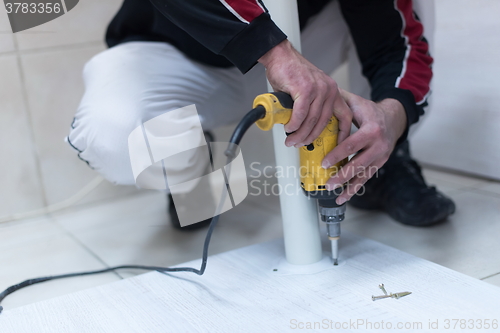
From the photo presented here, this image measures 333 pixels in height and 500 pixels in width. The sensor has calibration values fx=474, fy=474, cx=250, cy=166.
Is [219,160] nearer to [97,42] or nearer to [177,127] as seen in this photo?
[177,127]

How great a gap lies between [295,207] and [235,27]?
294 mm

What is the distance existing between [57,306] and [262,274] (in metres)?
0.31

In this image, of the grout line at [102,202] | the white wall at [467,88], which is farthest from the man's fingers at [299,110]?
the grout line at [102,202]

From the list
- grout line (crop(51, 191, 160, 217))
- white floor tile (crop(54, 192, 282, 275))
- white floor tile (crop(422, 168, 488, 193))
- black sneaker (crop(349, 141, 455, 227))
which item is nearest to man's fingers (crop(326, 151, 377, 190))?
black sneaker (crop(349, 141, 455, 227))

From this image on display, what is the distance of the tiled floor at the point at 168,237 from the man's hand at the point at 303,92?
0.36 m

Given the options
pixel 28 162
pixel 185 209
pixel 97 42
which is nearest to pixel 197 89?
pixel 185 209

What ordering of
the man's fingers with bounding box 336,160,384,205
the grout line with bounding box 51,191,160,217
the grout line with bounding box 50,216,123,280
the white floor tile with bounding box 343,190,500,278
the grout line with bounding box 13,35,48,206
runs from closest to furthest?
the man's fingers with bounding box 336,160,384,205 < the white floor tile with bounding box 343,190,500,278 < the grout line with bounding box 50,216,123,280 < the grout line with bounding box 13,35,48,206 < the grout line with bounding box 51,191,160,217

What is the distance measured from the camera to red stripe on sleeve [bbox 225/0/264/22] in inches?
25.6

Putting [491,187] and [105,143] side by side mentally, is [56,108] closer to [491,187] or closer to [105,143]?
[105,143]

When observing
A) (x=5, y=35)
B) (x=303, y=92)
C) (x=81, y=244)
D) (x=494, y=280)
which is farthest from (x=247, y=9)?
(x=5, y=35)

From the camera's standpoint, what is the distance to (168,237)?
103 cm

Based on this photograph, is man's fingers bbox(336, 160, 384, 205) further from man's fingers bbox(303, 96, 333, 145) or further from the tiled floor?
the tiled floor

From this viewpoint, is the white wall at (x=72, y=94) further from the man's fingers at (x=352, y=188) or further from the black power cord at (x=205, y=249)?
the man's fingers at (x=352, y=188)

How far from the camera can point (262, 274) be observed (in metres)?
0.76
